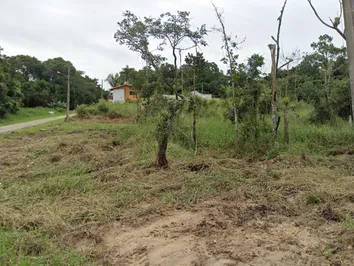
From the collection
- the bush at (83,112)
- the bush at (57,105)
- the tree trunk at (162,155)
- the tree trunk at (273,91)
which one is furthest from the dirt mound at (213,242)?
the bush at (57,105)

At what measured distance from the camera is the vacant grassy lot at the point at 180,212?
7.33ft

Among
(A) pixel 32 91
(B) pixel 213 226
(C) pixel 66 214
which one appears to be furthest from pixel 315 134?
(A) pixel 32 91

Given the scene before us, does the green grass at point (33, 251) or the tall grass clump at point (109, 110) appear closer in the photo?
the green grass at point (33, 251)

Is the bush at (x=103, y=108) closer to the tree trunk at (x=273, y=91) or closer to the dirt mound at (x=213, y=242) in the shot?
the tree trunk at (x=273, y=91)

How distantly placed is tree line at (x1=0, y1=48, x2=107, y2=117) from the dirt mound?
17.1m

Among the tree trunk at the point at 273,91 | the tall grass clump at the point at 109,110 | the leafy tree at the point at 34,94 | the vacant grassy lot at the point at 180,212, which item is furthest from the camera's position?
the leafy tree at the point at 34,94

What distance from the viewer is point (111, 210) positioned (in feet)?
10.5

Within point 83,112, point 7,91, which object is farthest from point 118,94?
point 7,91

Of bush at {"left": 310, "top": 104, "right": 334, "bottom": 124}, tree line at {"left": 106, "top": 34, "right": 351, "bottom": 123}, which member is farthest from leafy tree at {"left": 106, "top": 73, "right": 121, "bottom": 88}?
bush at {"left": 310, "top": 104, "right": 334, "bottom": 124}

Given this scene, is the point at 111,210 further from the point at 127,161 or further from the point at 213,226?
the point at 127,161

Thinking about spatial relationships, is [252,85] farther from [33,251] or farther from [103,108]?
[103,108]

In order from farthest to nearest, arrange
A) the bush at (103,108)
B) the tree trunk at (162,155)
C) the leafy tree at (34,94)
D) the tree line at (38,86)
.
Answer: the leafy tree at (34,94)
the bush at (103,108)
the tree line at (38,86)
the tree trunk at (162,155)

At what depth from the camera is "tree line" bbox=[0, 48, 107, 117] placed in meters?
18.5

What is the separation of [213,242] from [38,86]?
105 ft
